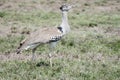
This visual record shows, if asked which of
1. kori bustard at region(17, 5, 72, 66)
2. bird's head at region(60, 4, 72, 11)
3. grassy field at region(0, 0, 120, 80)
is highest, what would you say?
bird's head at region(60, 4, 72, 11)

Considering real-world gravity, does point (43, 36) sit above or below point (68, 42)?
above

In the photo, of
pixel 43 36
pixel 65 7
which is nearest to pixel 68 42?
pixel 65 7

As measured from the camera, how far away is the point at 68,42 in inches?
534

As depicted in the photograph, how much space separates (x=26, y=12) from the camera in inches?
881

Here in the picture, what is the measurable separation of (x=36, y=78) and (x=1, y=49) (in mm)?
3887

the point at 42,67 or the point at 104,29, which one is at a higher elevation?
the point at 42,67

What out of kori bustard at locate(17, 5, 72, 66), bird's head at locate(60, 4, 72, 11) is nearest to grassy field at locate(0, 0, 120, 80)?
kori bustard at locate(17, 5, 72, 66)

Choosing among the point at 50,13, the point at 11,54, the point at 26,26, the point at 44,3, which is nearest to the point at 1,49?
the point at 11,54

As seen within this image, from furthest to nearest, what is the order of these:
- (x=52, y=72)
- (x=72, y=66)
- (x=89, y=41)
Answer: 1. (x=89, y=41)
2. (x=72, y=66)
3. (x=52, y=72)

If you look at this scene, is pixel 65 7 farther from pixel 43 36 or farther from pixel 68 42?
pixel 68 42

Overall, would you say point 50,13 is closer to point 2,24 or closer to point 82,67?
point 2,24

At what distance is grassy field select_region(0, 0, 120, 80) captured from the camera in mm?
9211

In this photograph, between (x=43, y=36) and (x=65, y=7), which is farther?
(x=65, y=7)

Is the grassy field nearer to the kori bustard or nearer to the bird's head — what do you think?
the kori bustard
